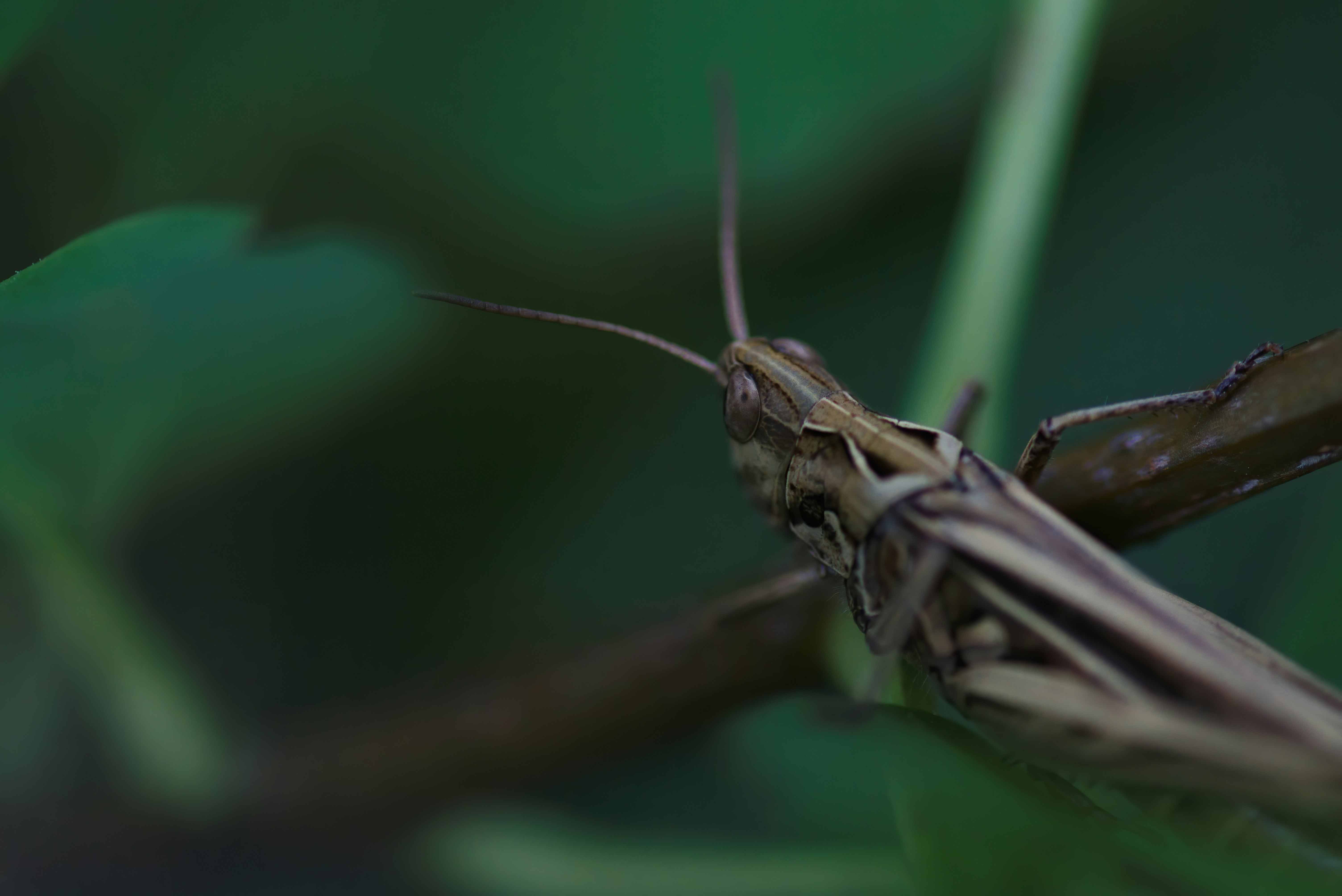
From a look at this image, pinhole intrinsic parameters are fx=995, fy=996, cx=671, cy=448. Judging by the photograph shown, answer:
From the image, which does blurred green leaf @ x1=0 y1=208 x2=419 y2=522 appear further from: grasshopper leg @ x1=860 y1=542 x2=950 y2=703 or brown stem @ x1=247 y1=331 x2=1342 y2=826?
grasshopper leg @ x1=860 y1=542 x2=950 y2=703

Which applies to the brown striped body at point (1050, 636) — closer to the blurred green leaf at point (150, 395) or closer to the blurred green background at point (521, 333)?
the blurred green background at point (521, 333)

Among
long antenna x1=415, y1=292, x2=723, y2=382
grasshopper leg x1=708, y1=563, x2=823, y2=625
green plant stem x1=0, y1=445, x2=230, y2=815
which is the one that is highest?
long antenna x1=415, y1=292, x2=723, y2=382

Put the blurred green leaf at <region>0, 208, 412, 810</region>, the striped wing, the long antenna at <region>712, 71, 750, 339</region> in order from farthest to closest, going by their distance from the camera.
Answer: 1. the long antenna at <region>712, 71, 750, 339</region>
2. the blurred green leaf at <region>0, 208, 412, 810</region>
3. the striped wing

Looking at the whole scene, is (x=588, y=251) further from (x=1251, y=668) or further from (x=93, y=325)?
(x=1251, y=668)

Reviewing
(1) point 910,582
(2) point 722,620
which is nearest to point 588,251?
(2) point 722,620

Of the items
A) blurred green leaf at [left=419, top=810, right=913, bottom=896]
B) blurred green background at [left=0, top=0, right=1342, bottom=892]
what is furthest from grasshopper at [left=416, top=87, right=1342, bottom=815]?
blurred green leaf at [left=419, top=810, right=913, bottom=896]

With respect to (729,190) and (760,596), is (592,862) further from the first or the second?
(729,190)

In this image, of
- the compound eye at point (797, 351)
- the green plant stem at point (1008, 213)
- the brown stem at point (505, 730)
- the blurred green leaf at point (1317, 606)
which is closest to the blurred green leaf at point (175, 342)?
the brown stem at point (505, 730)
